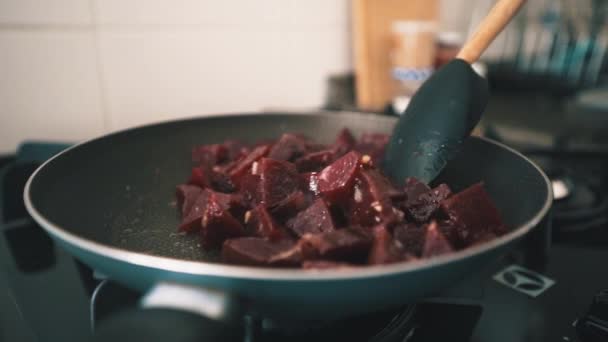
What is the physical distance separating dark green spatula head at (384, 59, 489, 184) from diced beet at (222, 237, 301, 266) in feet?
1.41

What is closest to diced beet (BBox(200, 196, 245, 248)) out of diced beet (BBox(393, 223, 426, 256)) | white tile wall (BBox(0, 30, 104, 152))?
diced beet (BBox(393, 223, 426, 256))

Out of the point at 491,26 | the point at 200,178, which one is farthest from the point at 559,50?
the point at 200,178

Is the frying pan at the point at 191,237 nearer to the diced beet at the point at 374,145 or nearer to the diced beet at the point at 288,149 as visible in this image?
the diced beet at the point at 374,145

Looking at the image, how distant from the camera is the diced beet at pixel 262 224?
780 millimetres

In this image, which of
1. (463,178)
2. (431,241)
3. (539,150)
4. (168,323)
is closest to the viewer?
(168,323)

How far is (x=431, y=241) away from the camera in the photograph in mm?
694

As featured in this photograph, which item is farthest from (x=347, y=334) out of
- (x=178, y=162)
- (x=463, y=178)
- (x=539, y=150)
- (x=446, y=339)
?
(x=539, y=150)

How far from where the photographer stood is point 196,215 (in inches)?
34.7

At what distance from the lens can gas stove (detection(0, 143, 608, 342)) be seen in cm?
78

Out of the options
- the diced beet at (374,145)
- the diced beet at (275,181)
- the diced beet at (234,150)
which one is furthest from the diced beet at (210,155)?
the diced beet at (374,145)

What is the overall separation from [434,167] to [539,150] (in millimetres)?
811

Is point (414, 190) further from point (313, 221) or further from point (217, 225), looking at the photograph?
point (217, 225)

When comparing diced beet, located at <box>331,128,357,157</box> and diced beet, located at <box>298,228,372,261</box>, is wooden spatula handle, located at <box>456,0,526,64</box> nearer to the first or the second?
diced beet, located at <box>331,128,357,157</box>

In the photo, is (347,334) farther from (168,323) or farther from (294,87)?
(294,87)
